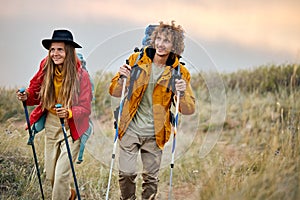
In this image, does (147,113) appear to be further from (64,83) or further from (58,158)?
(58,158)

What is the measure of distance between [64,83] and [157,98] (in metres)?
0.90

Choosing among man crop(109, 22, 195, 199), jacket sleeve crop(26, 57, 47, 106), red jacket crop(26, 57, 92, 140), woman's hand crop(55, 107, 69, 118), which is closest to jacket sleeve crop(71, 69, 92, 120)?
red jacket crop(26, 57, 92, 140)

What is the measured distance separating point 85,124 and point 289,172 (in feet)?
6.32

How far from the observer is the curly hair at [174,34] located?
17.4 feet

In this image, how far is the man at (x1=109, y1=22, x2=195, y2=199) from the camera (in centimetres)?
532

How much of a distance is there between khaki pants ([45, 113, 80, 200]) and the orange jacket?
0.57 m

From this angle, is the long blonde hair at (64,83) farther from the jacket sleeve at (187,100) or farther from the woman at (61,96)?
the jacket sleeve at (187,100)

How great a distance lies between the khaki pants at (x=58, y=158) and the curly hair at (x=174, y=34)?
1.21 metres

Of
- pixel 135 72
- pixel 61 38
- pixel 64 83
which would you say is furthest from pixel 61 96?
pixel 135 72

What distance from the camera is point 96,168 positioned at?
7.44 meters

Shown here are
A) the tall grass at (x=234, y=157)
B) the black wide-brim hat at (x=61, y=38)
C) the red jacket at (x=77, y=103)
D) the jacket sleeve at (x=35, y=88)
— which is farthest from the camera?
the jacket sleeve at (x=35, y=88)

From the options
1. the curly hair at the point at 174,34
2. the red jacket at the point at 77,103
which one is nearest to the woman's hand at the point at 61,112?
the red jacket at the point at 77,103

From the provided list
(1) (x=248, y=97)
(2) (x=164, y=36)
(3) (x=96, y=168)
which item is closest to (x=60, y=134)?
(2) (x=164, y=36)

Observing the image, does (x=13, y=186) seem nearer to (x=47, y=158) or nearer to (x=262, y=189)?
(x=47, y=158)
